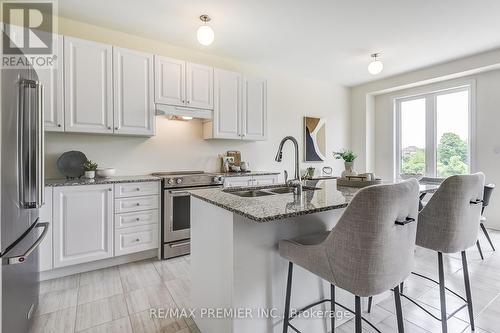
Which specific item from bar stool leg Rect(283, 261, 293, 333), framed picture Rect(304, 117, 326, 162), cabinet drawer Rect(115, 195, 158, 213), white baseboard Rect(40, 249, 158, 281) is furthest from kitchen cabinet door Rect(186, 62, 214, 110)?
bar stool leg Rect(283, 261, 293, 333)

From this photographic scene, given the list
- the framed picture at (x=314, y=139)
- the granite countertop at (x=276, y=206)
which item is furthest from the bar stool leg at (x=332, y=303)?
the framed picture at (x=314, y=139)

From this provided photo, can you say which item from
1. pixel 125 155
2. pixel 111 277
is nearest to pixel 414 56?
pixel 125 155

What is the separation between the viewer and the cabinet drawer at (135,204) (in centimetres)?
257

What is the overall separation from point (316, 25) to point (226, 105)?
1473 mm

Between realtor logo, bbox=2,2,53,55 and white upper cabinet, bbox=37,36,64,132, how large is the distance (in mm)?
142

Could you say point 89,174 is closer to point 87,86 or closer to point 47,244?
point 47,244

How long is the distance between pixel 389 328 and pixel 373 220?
116 cm

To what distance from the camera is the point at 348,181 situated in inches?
80.6

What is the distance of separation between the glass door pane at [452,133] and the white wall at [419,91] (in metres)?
0.18

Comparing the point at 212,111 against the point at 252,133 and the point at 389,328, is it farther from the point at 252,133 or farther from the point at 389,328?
the point at 389,328

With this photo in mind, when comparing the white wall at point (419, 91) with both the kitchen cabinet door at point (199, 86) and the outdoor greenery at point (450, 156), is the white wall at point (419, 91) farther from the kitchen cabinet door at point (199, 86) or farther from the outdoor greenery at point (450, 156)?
the kitchen cabinet door at point (199, 86)

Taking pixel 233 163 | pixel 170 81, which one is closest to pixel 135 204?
pixel 170 81

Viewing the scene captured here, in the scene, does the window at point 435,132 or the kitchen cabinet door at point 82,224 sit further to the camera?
the window at point 435,132

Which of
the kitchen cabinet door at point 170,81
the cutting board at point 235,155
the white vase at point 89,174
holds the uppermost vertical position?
the kitchen cabinet door at point 170,81
